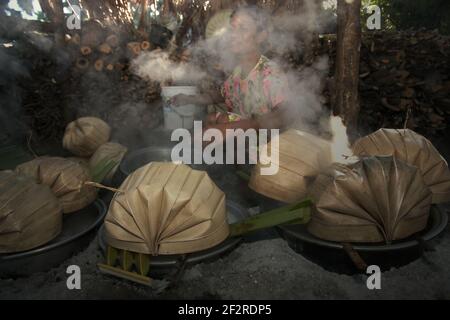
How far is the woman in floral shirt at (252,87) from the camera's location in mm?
3455

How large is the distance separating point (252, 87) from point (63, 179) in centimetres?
202

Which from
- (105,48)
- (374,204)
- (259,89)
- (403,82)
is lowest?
(374,204)

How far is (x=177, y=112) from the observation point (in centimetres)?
486

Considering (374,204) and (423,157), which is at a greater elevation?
(423,157)

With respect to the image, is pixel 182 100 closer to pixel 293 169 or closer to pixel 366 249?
pixel 293 169

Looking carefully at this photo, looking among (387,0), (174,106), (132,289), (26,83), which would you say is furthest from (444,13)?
(132,289)

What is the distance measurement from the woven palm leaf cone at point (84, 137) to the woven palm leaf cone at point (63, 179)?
126 cm

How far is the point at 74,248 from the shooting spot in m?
2.46

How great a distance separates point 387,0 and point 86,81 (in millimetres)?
14997

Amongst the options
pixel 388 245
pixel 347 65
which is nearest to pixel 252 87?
pixel 347 65

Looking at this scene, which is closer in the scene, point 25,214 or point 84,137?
point 25,214

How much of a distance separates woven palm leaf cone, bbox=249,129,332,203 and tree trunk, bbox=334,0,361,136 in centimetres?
125

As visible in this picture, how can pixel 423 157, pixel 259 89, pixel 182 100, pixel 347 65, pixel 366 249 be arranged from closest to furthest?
pixel 366 249 < pixel 423 157 < pixel 259 89 < pixel 347 65 < pixel 182 100
